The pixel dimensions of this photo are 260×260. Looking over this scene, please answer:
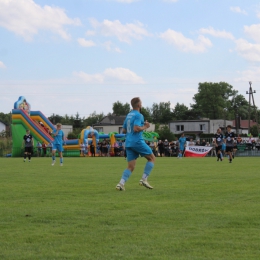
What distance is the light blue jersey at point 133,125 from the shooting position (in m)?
12.1

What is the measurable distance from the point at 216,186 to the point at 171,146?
42.3 meters

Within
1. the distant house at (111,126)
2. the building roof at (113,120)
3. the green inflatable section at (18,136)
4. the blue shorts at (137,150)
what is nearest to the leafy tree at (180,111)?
the building roof at (113,120)

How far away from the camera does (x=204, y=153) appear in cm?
4841

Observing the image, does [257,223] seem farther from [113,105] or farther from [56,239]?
[113,105]

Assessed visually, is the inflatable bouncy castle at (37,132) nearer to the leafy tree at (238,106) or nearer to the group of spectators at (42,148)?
the group of spectators at (42,148)

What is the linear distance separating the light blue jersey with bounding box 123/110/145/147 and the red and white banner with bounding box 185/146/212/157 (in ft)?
120

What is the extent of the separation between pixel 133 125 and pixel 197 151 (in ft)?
121

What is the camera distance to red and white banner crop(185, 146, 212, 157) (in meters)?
48.4

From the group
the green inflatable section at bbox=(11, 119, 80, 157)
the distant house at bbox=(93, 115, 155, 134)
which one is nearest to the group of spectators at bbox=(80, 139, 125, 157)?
the green inflatable section at bbox=(11, 119, 80, 157)

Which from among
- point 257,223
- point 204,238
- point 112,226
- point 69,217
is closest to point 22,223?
point 69,217

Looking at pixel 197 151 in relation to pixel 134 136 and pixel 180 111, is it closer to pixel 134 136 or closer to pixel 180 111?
pixel 134 136

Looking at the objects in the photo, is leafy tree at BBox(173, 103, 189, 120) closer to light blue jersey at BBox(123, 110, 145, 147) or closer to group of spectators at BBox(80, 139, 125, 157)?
group of spectators at BBox(80, 139, 125, 157)

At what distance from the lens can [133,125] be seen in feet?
40.1

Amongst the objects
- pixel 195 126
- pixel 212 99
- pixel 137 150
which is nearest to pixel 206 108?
pixel 212 99
